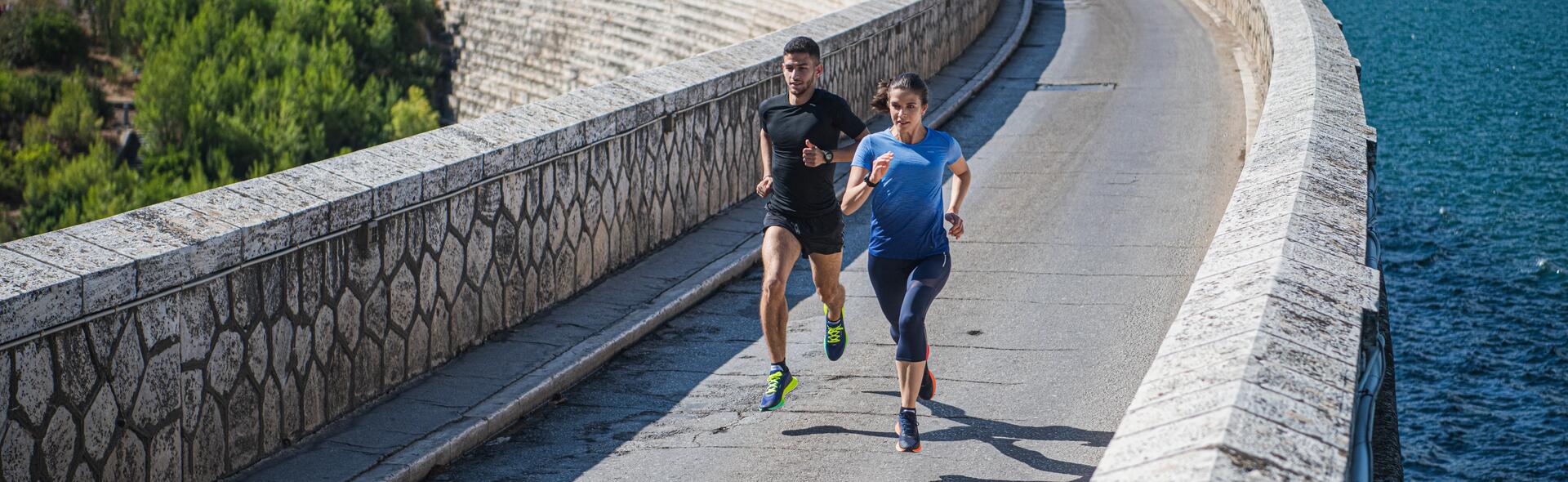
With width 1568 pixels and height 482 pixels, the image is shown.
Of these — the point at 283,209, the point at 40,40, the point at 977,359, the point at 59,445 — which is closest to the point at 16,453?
the point at 59,445

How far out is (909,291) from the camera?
6.66 m

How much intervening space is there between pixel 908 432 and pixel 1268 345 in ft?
9.61

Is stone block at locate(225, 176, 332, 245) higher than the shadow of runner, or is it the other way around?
stone block at locate(225, 176, 332, 245)

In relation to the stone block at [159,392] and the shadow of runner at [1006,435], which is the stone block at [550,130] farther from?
the stone block at [159,392]

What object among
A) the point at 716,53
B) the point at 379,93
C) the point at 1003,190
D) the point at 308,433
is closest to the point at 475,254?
the point at 308,433

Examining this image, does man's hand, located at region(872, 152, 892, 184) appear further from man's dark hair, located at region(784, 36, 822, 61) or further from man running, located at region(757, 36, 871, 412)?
man's dark hair, located at region(784, 36, 822, 61)

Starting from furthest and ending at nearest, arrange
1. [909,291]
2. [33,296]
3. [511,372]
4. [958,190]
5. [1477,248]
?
[1477,248] → [511,372] → [958,190] → [909,291] → [33,296]

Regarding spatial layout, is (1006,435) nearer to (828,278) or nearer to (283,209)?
(828,278)

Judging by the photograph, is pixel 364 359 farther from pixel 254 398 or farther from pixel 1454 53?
pixel 1454 53

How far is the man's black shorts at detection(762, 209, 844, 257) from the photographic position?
7320 millimetres

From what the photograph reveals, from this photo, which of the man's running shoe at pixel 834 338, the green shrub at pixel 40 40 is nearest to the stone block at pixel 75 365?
the man's running shoe at pixel 834 338

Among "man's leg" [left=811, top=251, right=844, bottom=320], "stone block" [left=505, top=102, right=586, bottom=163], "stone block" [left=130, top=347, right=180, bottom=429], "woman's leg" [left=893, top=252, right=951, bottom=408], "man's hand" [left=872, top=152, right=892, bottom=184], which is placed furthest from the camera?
"stone block" [left=505, top=102, right=586, bottom=163]

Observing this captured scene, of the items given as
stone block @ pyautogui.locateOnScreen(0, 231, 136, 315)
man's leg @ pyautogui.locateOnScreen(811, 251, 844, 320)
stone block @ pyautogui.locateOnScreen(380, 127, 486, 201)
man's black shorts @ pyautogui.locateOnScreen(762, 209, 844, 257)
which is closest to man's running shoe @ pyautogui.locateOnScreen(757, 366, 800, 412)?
man's leg @ pyautogui.locateOnScreen(811, 251, 844, 320)

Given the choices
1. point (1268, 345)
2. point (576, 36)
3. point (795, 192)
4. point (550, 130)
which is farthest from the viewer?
point (576, 36)
